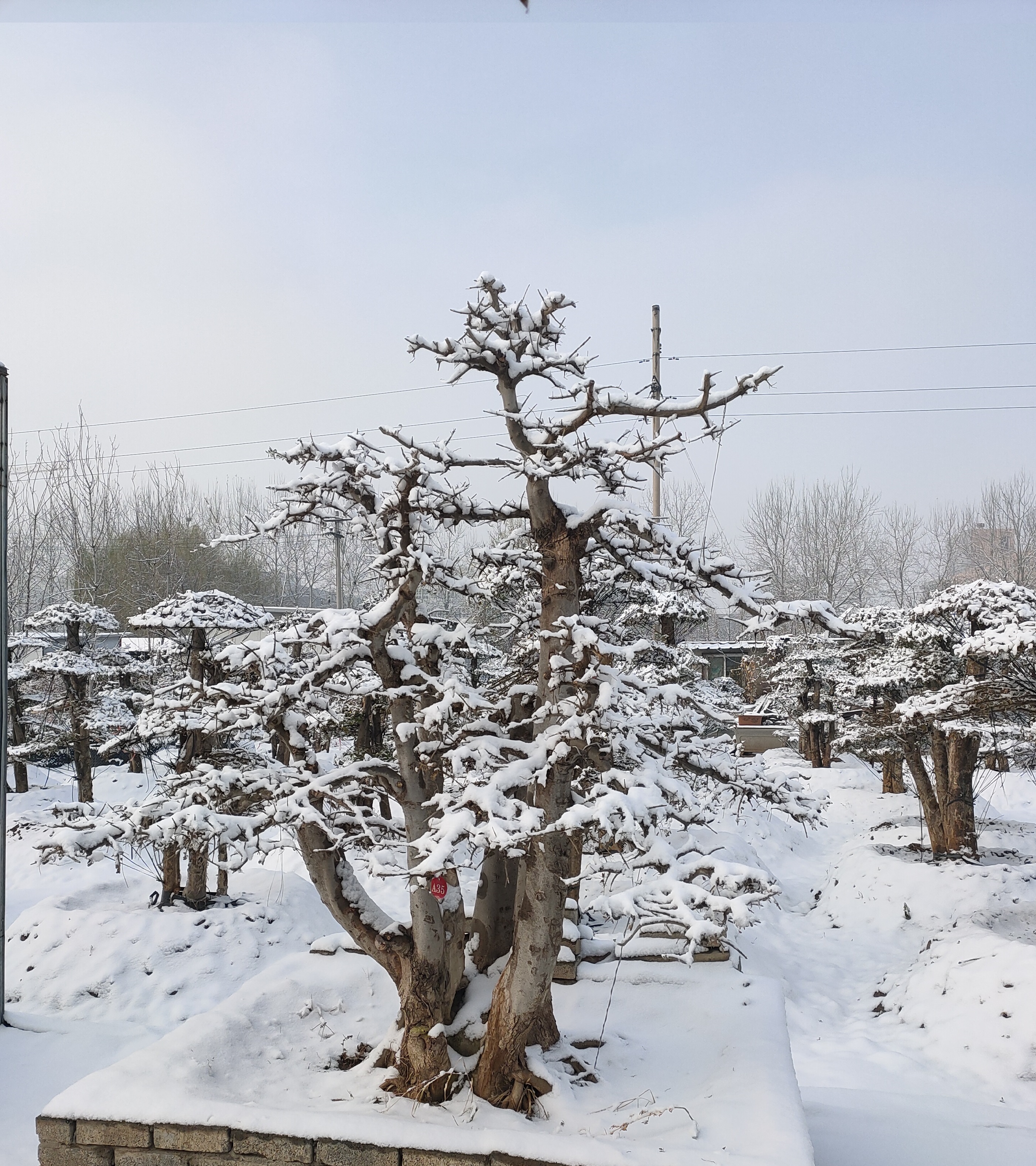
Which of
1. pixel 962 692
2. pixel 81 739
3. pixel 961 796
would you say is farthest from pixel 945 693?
pixel 81 739

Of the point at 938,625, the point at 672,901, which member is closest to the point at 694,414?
the point at 672,901

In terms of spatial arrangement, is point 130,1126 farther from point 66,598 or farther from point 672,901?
point 66,598

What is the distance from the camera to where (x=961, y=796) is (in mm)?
10469

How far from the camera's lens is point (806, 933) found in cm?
954

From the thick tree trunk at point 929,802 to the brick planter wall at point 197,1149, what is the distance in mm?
8469

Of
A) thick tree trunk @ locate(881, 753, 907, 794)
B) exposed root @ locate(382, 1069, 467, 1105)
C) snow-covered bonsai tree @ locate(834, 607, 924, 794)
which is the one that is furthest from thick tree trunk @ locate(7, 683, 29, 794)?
thick tree trunk @ locate(881, 753, 907, 794)

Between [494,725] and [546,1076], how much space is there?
1.64 meters

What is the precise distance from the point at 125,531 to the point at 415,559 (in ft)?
53.3

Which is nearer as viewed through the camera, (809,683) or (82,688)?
(82,688)

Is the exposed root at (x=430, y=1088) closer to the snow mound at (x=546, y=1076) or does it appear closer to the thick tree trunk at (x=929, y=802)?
the snow mound at (x=546, y=1076)

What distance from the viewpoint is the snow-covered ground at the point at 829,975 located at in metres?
5.00

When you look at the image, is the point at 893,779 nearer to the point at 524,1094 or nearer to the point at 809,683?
the point at 809,683

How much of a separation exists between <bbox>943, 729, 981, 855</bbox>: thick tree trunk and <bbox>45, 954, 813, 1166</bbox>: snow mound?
599cm

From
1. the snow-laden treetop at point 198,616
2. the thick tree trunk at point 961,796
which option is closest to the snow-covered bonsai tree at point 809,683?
the thick tree trunk at point 961,796
